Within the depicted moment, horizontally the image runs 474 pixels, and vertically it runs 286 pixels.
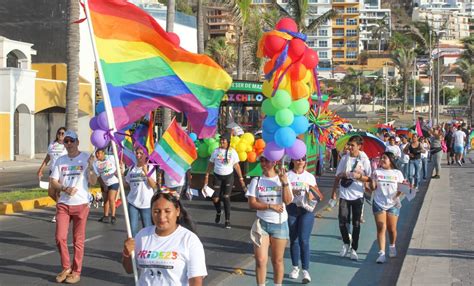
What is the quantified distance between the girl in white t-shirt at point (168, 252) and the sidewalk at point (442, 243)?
4123mm

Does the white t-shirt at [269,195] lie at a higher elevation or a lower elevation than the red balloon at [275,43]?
lower

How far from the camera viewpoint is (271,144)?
8.85 meters

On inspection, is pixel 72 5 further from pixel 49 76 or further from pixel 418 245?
pixel 49 76

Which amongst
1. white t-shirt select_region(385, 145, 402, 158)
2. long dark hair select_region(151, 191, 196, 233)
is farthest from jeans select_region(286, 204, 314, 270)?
white t-shirt select_region(385, 145, 402, 158)

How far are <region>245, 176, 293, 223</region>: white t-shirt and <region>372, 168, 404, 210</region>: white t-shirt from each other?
2.37 m

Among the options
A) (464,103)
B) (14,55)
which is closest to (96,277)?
(14,55)

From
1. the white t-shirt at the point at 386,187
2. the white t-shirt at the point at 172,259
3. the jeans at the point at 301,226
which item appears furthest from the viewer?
the white t-shirt at the point at 386,187

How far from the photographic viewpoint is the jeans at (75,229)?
8.80 metres

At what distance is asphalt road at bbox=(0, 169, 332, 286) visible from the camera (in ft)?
30.5

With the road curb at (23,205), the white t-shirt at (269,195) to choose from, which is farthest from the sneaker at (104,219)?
the white t-shirt at (269,195)

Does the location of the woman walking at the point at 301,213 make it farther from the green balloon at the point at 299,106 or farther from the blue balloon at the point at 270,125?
the green balloon at the point at 299,106

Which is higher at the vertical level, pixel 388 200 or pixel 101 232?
pixel 388 200

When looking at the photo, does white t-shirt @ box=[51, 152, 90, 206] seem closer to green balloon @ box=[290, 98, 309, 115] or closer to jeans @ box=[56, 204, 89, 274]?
jeans @ box=[56, 204, 89, 274]

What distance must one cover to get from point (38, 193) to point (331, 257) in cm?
994
